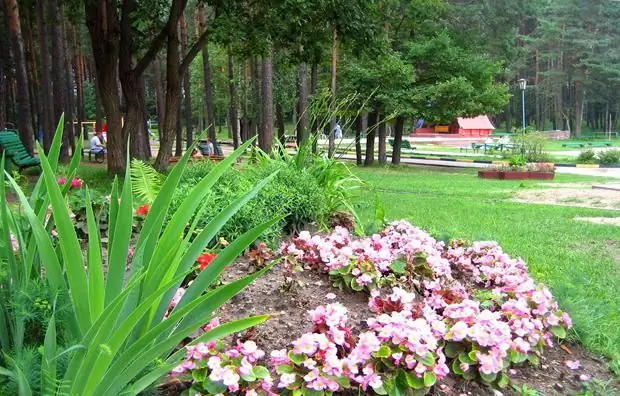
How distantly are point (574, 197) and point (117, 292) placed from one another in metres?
13.1

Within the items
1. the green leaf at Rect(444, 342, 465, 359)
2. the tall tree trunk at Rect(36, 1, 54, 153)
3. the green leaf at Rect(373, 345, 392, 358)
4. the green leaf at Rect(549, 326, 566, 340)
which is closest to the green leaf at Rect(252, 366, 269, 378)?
the green leaf at Rect(373, 345, 392, 358)

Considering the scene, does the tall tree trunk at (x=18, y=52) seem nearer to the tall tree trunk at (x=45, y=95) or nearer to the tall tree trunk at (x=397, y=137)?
the tall tree trunk at (x=45, y=95)

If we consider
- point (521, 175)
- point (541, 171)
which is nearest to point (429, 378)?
point (521, 175)

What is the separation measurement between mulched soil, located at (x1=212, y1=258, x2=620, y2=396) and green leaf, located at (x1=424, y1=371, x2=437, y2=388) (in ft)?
0.60

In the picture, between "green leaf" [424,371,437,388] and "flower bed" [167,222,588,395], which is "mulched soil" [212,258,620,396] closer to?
"flower bed" [167,222,588,395]

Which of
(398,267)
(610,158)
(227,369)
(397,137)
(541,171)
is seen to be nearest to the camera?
(227,369)

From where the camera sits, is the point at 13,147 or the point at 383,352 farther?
the point at 13,147

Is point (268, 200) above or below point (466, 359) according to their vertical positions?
above

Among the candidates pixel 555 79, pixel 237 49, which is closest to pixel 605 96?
pixel 555 79

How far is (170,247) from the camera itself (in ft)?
6.16

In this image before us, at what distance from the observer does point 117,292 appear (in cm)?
181

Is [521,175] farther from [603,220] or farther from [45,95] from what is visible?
[45,95]

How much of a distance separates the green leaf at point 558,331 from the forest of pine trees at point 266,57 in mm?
2473

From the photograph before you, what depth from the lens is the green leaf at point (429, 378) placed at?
2.26 meters
